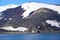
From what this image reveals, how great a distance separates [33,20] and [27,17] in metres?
1.61

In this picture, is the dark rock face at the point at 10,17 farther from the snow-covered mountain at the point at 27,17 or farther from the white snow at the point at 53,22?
the white snow at the point at 53,22

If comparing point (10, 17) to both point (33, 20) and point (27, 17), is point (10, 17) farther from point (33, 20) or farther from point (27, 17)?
point (33, 20)

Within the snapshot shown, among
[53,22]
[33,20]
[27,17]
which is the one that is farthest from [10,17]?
[53,22]

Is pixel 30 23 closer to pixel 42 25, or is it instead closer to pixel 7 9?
pixel 42 25

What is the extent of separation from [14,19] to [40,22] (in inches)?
249

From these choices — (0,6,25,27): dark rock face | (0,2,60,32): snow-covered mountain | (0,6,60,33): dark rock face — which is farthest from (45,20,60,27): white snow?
(0,6,25,27): dark rock face

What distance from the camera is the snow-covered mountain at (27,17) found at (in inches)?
1489

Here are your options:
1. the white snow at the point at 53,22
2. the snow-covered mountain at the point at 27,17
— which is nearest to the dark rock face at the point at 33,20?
the snow-covered mountain at the point at 27,17

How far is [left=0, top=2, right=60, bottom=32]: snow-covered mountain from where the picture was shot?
124 feet

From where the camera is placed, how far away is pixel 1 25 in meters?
36.5

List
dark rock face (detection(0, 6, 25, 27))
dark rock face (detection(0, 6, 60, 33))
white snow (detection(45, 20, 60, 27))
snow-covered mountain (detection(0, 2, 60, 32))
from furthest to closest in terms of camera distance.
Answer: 1. white snow (detection(45, 20, 60, 27))
2. dark rock face (detection(0, 6, 60, 33))
3. snow-covered mountain (detection(0, 2, 60, 32))
4. dark rock face (detection(0, 6, 25, 27))

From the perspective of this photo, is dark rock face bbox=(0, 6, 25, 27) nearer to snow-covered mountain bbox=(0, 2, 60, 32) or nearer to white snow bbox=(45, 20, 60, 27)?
snow-covered mountain bbox=(0, 2, 60, 32)

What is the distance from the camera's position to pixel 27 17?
40.7 meters

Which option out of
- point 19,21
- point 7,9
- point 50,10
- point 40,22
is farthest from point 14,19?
point 50,10
